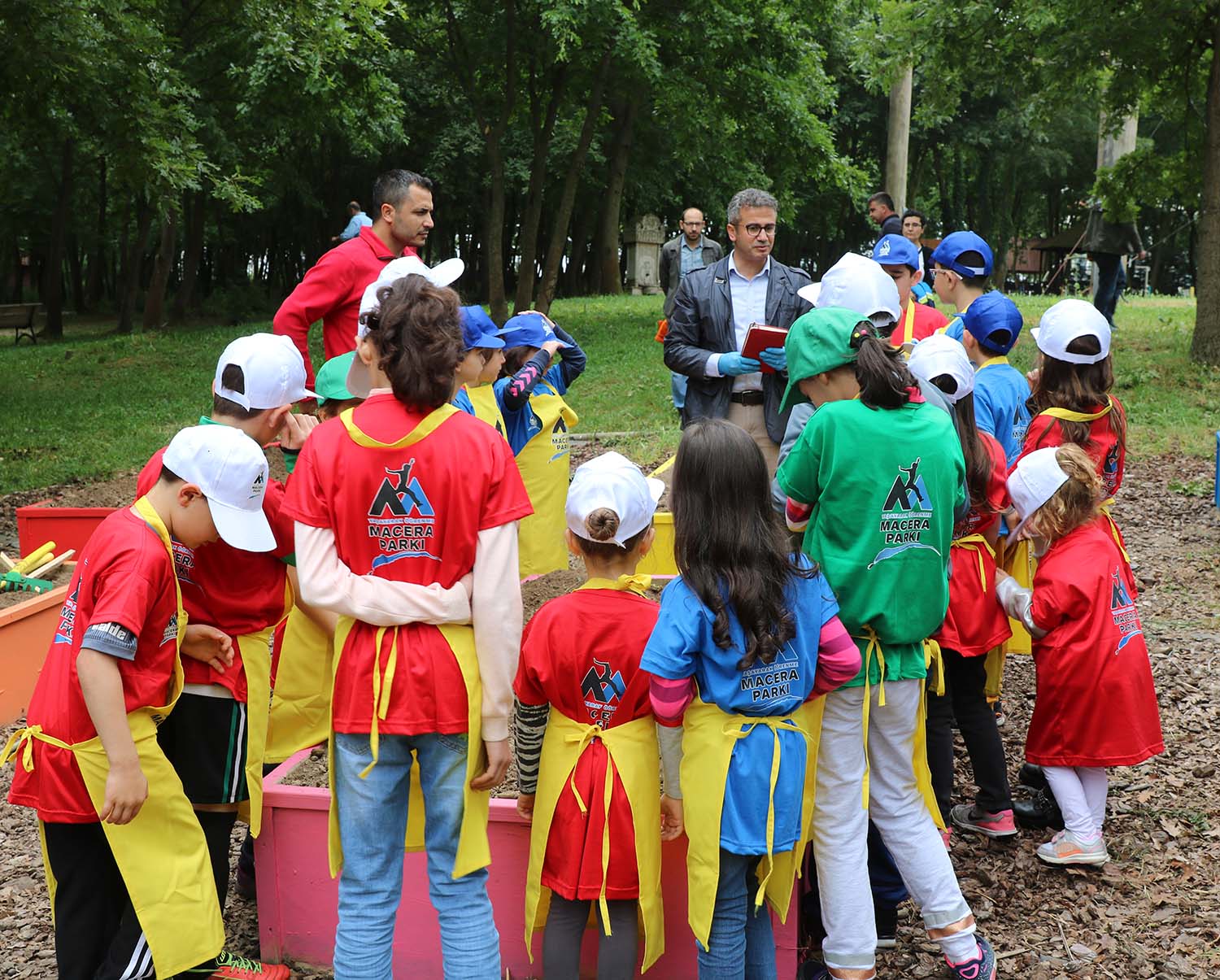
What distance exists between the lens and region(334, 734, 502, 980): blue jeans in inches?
106

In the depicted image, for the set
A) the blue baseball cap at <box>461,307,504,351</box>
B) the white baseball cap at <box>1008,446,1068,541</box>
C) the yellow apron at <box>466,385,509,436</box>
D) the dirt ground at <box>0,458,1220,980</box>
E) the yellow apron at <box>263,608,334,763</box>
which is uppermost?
the blue baseball cap at <box>461,307,504,351</box>

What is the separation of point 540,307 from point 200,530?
47.7 feet

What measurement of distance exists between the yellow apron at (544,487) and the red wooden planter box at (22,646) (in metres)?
2.07

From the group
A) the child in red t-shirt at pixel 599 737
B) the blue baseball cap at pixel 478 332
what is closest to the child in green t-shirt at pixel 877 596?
the child in red t-shirt at pixel 599 737

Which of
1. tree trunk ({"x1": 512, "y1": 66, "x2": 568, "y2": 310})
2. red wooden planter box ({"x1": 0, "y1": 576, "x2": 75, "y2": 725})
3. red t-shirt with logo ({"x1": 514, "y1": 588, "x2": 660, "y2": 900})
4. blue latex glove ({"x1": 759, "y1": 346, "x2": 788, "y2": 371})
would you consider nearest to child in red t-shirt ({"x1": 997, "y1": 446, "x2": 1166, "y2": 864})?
blue latex glove ({"x1": 759, "y1": 346, "x2": 788, "y2": 371})

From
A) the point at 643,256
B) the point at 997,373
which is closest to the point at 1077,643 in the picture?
the point at 997,373

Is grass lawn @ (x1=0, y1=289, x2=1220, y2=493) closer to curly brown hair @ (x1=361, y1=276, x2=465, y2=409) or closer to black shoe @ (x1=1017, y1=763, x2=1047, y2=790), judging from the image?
black shoe @ (x1=1017, y1=763, x2=1047, y2=790)

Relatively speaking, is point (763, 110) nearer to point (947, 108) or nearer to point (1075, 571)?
point (947, 108)

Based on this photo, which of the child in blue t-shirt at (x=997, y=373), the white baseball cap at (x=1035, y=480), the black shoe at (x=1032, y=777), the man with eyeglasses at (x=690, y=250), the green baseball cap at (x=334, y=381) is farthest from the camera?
the man with eyeglasses at (x=690, y=250)

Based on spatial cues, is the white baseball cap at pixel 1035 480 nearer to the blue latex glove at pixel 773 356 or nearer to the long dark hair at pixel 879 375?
the long dark hair at pixel 879 375

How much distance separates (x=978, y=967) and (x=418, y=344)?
2156mm

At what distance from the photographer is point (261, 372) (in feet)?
9.81

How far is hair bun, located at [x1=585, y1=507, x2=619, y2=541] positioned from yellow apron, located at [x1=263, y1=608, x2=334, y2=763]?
1.30 m

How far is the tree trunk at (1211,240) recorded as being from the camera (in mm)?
11000
